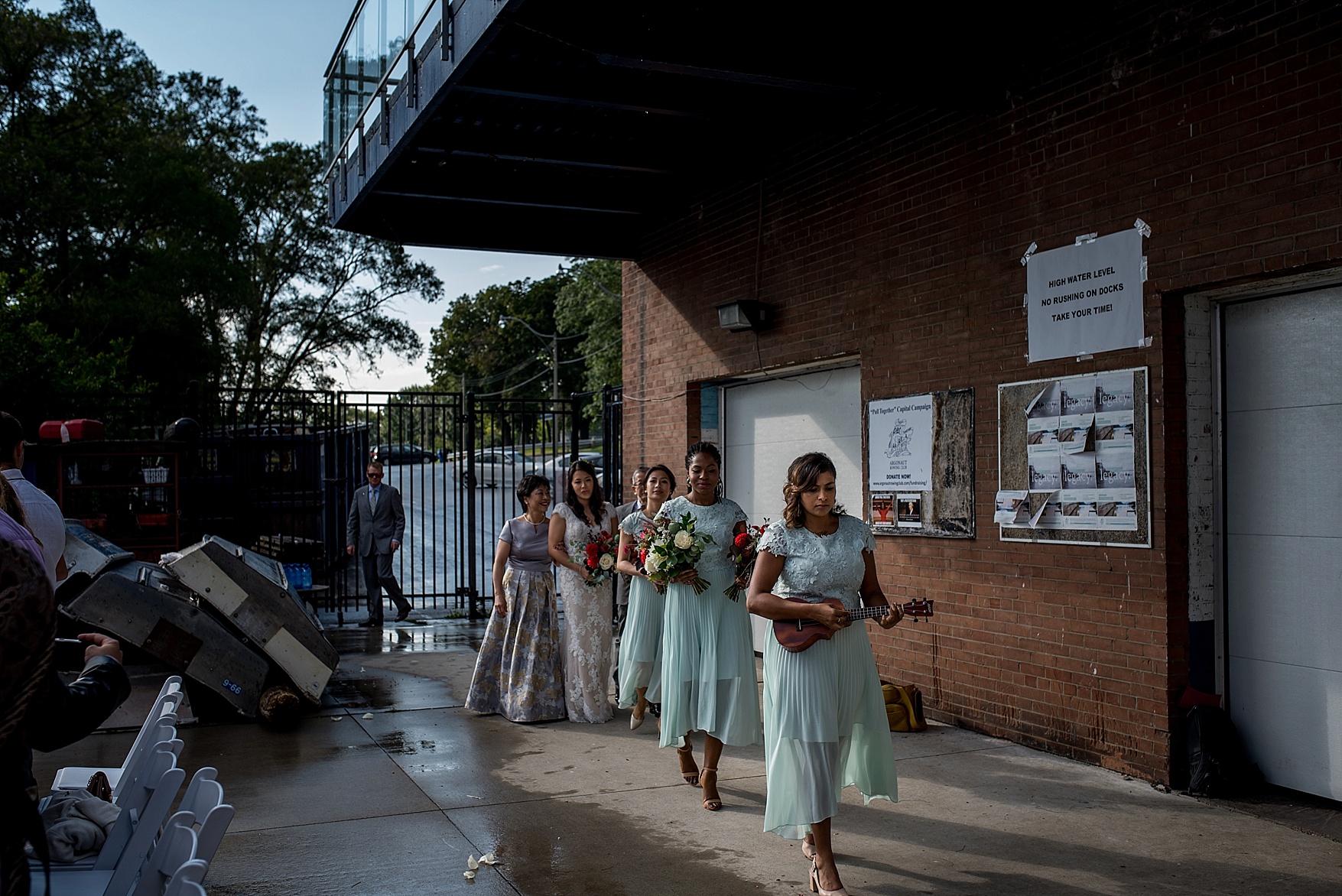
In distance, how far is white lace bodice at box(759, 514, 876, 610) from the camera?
4.79m

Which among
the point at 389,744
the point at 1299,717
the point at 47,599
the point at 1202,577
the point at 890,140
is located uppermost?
the point at 890,140

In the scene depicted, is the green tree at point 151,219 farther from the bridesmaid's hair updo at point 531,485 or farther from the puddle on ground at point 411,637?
the bridesmaid's hair updo at point 531,485

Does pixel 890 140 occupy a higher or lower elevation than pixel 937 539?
higher

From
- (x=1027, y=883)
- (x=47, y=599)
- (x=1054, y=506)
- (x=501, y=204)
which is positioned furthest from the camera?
(x=501, y=204)

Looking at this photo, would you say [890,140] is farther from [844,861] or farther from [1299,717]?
[844,861]

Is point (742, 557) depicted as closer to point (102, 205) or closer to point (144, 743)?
point (144, 743)

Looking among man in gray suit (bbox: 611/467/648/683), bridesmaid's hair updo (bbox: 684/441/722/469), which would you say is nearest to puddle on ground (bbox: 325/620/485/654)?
man in gray suit (bbox: 611/467/648/683)

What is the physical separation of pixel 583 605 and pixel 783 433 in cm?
298

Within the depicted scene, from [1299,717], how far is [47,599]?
19.8ft

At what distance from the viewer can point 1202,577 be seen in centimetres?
616

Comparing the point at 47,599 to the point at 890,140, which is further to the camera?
the point at 890,140

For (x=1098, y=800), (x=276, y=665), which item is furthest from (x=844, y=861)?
(x=276, y=665)

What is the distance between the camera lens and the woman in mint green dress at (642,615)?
7652mm

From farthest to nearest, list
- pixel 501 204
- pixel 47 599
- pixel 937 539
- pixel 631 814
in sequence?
pixel 501 204 < pixel 937 539 < pixel 631 814 < pixel 47 599
